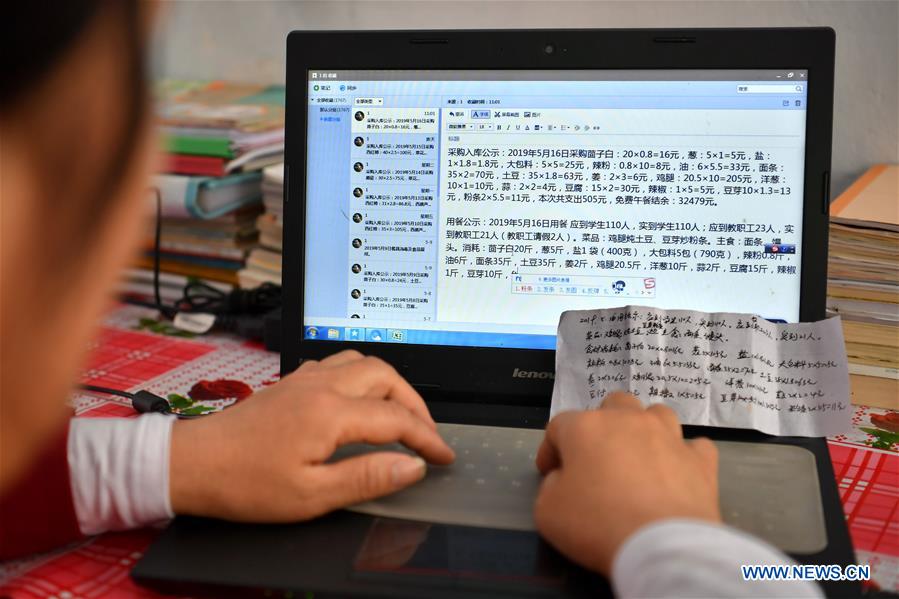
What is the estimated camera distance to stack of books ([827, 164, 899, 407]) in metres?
0.83

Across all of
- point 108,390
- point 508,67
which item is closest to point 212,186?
point 108,390

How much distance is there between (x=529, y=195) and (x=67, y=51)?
0.50m

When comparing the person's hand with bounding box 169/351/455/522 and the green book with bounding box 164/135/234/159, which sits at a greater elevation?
the green book with bounding box 164/135/234/159

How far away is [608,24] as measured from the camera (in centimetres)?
116

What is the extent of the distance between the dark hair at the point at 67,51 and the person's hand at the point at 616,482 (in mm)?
319

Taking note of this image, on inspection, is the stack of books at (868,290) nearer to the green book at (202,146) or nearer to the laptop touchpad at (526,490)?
the laptop touchpad at (526,490)

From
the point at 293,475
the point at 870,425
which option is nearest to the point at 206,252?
the point at 293,475

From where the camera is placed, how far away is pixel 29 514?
58 cm

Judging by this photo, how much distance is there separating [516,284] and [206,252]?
1.95 ft

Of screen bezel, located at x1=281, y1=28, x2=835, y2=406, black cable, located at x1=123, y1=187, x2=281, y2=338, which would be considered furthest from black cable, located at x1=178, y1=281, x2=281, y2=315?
screen bezel, located at x1=281, y1=28, x2=835, y2=406

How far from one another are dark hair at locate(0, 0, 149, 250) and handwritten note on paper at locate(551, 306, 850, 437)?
47 cm

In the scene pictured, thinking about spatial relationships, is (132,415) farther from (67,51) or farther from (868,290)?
(868,290)

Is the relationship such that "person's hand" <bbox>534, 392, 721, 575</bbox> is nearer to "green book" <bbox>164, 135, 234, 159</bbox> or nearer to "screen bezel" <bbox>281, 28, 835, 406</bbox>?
"screen bezel" <bbox>281, 28, 835, 406</bbox>

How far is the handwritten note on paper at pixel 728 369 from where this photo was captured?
0.69 m
